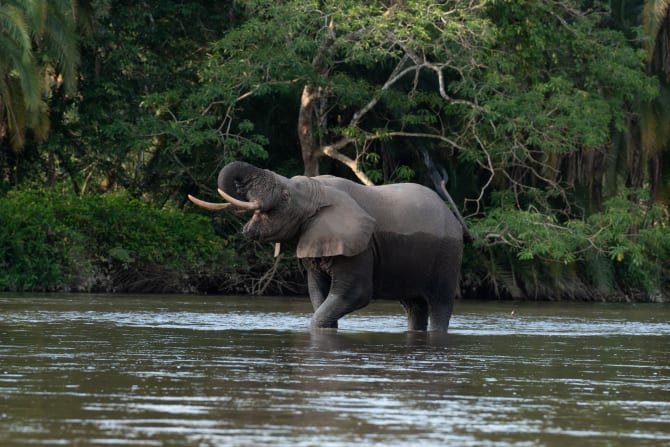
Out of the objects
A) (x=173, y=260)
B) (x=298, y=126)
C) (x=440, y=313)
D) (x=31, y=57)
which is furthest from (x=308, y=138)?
(x=440, y=313)

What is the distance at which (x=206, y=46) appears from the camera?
3356 centimetres

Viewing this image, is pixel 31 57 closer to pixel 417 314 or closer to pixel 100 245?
pixel 100 245

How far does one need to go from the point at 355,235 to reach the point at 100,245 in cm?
1436

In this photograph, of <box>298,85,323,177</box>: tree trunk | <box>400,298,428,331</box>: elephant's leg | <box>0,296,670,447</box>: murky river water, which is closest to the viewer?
<box>0,296,670,447</box>: murky river water

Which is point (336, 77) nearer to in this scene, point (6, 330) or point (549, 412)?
point (6, 330)

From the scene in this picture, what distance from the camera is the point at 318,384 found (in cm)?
1007

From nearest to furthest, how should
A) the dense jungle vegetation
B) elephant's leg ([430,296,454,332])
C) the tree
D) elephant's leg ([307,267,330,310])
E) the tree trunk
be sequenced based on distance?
elephant's leg ([307,267,330,310]), elephant's leg ([430,296,454,332]), the tree, the dense jungle vegetation, the tree trunk

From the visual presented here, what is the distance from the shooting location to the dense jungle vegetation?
2869 cm

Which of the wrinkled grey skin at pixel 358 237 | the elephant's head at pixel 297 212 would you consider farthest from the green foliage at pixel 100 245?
the elephant's head at pixel 297 212

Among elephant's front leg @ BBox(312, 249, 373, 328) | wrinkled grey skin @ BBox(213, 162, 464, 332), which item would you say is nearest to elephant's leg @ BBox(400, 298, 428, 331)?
wrinkled grey skin @ BBox(213, 162, 464, 332)

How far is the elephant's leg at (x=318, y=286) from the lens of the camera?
17.2 metres

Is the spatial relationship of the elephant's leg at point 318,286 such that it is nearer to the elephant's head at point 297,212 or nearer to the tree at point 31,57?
the elephant's head at point 297,212

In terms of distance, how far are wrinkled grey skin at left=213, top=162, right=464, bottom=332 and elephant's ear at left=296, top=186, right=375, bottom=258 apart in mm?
11

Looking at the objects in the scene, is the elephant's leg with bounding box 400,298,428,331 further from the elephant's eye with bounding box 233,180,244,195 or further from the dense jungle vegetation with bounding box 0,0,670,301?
the dense jungle vegetation with bounding box 0,0,670,301
